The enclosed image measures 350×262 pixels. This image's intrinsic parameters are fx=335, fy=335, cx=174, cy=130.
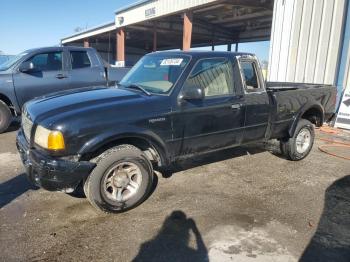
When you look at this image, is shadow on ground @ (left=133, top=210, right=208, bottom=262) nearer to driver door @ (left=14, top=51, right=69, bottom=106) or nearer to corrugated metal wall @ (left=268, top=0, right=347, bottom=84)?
driver door @ (left=14, top=51, right=69, bottom=106)

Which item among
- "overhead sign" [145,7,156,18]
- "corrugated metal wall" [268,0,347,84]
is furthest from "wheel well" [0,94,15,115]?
"overhead sign" [145,7,156,18]

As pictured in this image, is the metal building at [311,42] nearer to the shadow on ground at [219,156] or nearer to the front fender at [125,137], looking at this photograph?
the shadow on ground at [219,156]

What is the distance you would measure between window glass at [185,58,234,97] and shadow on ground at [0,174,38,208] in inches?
102

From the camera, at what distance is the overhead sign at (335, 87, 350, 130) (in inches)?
359

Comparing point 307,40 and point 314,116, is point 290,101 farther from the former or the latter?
point 307,40

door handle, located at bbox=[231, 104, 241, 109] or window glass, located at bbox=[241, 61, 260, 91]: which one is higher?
window glass, located at bbox=[241, 61, 260, 91]

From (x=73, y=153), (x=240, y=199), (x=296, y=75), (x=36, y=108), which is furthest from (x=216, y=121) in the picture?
(x=296, y=75)

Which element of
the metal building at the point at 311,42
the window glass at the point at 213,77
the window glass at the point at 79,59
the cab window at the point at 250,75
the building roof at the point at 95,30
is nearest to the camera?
the window glass at the point at 213,77

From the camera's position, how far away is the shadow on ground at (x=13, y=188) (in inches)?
164

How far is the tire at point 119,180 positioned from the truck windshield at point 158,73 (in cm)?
93

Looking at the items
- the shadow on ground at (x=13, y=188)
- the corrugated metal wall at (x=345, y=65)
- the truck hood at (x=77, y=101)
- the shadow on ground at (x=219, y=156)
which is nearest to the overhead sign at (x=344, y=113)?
the corrugated metal wall at (x=345, y=65)

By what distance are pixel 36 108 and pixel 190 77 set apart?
6.27 feet

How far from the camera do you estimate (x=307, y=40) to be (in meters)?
9.76

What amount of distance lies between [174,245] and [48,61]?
628 cm
